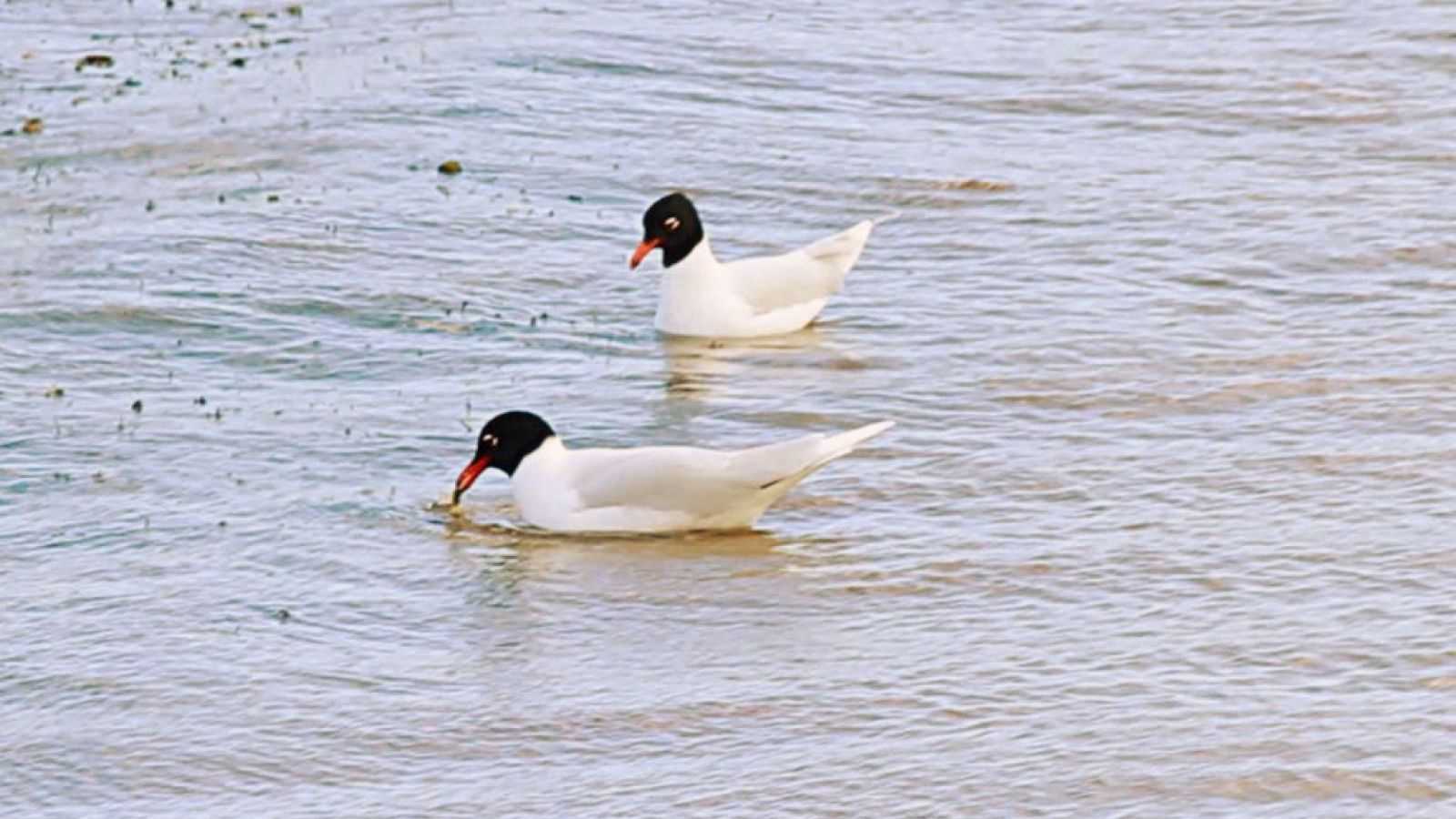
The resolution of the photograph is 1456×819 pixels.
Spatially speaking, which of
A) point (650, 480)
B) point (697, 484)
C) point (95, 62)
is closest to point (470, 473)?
point (650, 480)

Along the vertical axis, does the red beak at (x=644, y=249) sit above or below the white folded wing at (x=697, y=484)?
above

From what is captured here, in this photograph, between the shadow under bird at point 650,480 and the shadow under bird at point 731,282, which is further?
the shadow under bird at point 731,282

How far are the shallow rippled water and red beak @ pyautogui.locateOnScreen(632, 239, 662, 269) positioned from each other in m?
0.28

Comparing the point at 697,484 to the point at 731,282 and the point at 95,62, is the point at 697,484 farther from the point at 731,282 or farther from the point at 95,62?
the point at 95,62

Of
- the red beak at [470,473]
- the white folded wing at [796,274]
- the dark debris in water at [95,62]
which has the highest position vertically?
the dark debris in water at [95,62]

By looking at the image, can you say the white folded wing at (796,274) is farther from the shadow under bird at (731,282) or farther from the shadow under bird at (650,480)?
the shadow under bird at (650,480)

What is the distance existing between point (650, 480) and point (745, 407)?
192 cm

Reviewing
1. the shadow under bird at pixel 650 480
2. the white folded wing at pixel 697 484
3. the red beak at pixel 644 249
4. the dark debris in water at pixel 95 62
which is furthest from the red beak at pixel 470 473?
the dark debris in water at pixel 95 62

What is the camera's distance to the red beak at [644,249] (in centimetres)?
1401

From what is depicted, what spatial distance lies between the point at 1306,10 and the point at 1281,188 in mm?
5240

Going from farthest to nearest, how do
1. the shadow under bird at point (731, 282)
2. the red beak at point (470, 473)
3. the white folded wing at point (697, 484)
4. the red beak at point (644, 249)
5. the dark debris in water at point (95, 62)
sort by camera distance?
the dark debris in water at point (95, 62)
the red beak at point (644, 249)
the shadow under bird at point (731, 282)
the red beak at point (470, 473)
the white folded wing at point (697, 484)

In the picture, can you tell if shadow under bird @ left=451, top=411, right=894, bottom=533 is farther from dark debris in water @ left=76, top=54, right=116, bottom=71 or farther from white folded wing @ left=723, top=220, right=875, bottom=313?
dark debris in water @ left=76, top=54, right=116, bottom=71

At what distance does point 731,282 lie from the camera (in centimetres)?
1396

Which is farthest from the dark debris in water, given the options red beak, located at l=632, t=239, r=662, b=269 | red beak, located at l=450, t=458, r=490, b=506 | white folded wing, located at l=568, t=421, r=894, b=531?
white folded wing, located at l=568, t=421, r=894, b=531
